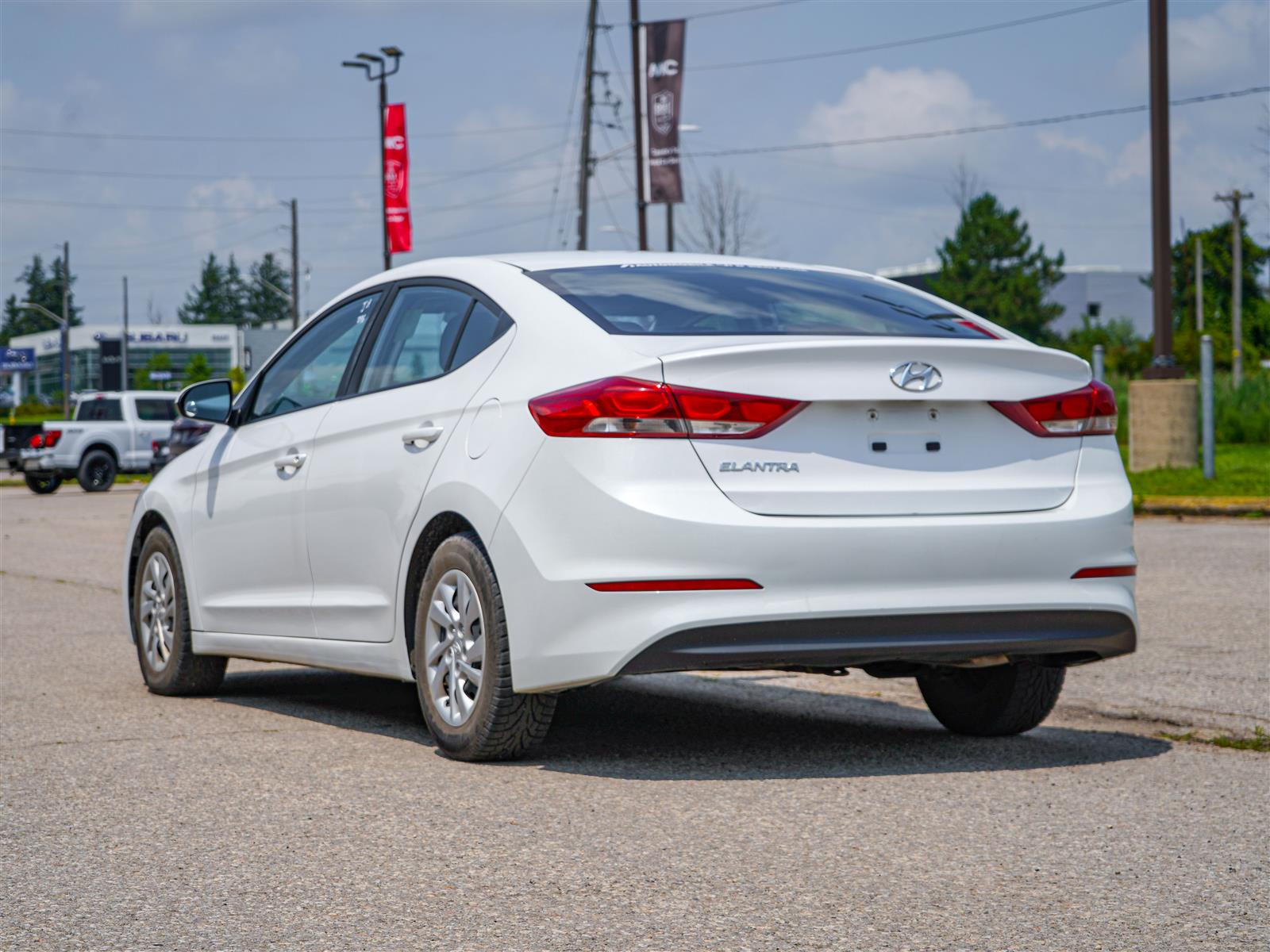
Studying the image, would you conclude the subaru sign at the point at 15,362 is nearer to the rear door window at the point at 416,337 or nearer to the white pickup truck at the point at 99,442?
the white pickup truck at the point at 99,442

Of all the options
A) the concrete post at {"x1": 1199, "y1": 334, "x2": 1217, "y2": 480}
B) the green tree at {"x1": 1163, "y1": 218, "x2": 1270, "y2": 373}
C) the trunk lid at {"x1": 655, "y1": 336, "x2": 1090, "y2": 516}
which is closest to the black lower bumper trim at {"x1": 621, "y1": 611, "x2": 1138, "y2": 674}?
the trunk lid at {"x1": 655, "y1": 336, "x2": 1090, "y2": 516}

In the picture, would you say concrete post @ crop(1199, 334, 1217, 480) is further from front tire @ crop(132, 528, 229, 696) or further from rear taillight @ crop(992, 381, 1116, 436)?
rear taillight @ crop(992, 381, 1116, 436)

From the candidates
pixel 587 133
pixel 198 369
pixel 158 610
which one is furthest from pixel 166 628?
pixel 198 369

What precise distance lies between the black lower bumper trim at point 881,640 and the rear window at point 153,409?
104 ft

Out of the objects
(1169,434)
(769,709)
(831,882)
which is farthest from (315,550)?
(1169,434)

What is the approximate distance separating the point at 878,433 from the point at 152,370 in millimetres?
124201

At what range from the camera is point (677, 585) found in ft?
16.0

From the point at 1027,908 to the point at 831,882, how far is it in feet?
1.47

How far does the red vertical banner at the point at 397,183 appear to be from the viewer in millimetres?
36906

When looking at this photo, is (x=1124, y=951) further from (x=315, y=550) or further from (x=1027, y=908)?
(x=315, y=550)

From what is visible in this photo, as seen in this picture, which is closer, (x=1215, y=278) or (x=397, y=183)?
(x=397, y=183)

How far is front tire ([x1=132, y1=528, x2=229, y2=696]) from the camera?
728 centimetres

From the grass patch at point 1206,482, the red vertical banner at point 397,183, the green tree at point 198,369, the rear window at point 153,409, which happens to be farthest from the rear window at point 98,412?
the green tree at point 198,369

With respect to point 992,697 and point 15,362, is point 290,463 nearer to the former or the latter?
point 992,697
